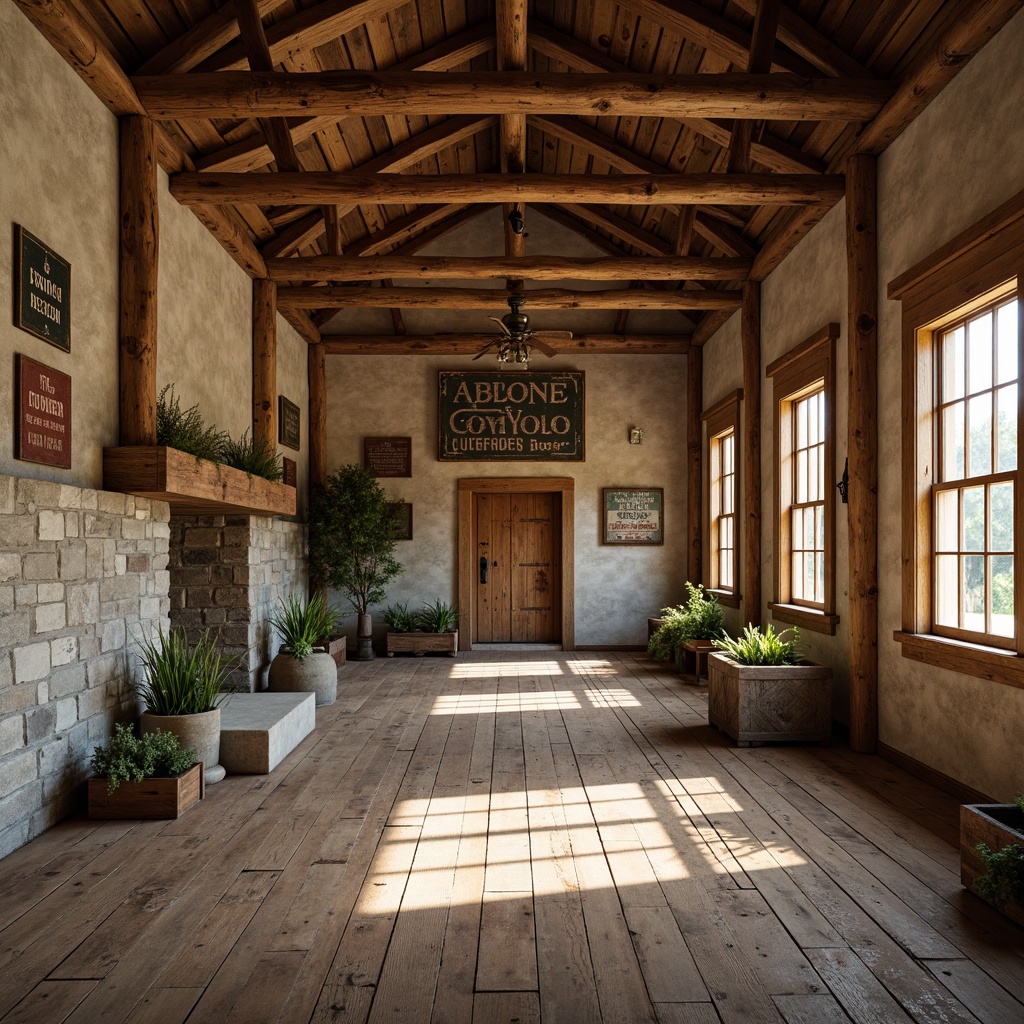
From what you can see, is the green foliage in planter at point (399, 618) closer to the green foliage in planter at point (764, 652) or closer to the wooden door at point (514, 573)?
the wooden door at point (514, 573)

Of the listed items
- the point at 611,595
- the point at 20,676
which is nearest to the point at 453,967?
the point at 20,676

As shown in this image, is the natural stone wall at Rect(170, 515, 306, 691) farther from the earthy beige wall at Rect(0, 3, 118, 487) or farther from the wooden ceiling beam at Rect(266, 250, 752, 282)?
the wooden ceiling beam at Rect(266, 250, 752, 282)

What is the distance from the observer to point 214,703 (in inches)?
188

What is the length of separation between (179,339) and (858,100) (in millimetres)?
4540

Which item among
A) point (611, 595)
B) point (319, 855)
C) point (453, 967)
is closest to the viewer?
point (453, 967)

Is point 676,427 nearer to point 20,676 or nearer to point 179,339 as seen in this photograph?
point 179,339

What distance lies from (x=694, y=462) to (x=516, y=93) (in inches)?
233

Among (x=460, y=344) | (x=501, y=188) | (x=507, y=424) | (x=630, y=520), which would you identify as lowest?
(x=630, y=520)

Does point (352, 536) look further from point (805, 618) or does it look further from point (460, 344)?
point (805, 618)

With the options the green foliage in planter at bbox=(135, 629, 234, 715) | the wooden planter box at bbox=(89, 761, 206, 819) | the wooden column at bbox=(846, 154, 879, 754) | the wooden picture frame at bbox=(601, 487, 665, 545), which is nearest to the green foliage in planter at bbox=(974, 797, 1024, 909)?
the wooden column at bbox=(846, 154, 879, 754)

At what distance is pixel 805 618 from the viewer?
6215mm

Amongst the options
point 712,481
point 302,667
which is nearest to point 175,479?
point 302,667

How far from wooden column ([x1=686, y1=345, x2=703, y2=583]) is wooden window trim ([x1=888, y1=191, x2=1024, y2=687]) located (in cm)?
518

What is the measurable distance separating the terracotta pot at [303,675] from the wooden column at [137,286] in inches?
92.4
